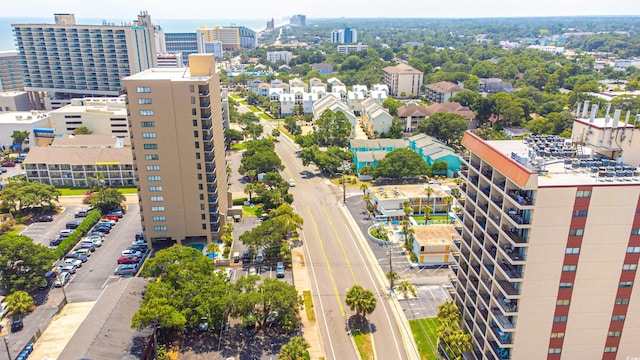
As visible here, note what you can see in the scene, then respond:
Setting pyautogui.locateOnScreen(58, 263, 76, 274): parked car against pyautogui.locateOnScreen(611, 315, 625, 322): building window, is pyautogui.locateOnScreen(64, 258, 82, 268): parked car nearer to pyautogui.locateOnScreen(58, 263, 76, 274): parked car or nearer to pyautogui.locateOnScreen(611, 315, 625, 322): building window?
pyautogui.locateOnScreen(58, 263, 76, 274): parked car

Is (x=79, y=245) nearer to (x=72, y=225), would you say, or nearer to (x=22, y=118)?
(x=72, y=225)

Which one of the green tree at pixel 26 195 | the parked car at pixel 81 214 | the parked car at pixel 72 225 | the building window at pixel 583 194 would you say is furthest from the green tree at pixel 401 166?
the green tree at pixel 26 195

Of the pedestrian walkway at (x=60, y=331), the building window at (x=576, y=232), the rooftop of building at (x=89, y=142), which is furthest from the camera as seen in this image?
the rooftop of building at (x=89, y=142)

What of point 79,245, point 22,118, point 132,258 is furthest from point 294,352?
point 22,118

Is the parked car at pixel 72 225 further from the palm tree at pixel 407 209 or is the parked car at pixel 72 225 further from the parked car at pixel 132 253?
the palm tree at pixel 407 209

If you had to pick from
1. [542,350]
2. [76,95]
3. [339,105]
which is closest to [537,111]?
[339,105]

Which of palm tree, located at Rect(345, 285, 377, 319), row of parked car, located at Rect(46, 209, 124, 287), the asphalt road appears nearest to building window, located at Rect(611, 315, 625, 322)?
the asphalt road
